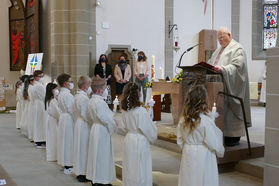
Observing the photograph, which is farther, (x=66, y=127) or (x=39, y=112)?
(x=39, y=112)

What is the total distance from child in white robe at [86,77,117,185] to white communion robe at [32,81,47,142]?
10.9ft

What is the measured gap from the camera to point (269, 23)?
13266 millimetres

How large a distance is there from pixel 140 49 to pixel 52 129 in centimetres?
607

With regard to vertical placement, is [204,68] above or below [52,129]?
above

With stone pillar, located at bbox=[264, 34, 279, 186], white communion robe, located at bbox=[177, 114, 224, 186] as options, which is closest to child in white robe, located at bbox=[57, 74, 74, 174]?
white communion robe, located at bbox=[177, 114, 224, 186]

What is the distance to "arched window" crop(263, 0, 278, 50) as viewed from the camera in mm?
13125

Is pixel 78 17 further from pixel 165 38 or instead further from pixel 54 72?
pixel 165 38

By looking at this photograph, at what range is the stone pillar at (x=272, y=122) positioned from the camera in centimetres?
380

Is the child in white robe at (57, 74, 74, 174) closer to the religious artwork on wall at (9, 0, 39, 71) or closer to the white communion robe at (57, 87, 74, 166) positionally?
the white communion robe at (57, 87, 74, 166)

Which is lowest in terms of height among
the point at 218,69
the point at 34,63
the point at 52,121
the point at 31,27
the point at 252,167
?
the point at 252,167

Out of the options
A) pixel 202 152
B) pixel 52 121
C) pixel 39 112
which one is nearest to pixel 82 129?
pixel 52 121

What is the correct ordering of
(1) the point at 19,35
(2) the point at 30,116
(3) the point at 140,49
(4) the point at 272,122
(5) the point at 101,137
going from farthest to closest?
(1) the point at 19,35 < (3) the point at 140,49 < (2) the point at 30,116 < (5) the point at 101,137 < (4) the point at 272,122

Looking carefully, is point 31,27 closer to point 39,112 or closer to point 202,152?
point 39,112

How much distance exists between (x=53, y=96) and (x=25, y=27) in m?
7.13
